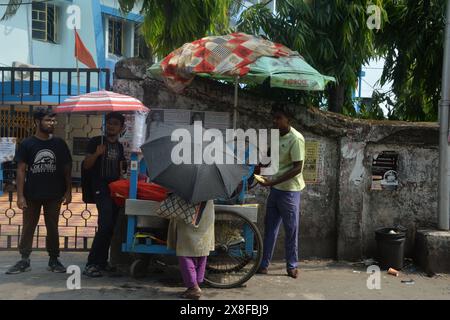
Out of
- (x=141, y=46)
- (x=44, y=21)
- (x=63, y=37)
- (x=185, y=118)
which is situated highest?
(x=44, y=21)

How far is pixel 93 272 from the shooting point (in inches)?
212

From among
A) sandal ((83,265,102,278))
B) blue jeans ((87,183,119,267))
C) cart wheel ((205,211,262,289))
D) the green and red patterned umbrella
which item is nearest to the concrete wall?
the green and red patterned umbrella

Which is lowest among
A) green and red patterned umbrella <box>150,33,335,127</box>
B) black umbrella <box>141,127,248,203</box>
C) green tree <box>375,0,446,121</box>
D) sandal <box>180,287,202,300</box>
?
sandal <box>180,287,202,300</box>

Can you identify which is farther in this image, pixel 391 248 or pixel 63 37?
pixel 63 37

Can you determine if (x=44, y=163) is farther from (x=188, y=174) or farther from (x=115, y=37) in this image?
(x=115, y=37)

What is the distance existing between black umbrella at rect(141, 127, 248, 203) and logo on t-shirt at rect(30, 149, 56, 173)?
51.7 inches

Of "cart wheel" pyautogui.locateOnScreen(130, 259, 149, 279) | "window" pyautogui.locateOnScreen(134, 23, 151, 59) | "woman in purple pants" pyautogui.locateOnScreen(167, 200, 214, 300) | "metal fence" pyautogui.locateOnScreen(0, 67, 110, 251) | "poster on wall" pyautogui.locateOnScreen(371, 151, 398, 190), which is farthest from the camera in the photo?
"window" pyautogui.locateOnScreen(134, 23, 151, 59)

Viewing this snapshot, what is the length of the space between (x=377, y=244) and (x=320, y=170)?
43.4 inches

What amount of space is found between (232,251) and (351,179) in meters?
1.89

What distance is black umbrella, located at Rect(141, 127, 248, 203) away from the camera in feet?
14.8

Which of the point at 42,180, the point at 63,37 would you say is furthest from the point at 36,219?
the point at 63,37

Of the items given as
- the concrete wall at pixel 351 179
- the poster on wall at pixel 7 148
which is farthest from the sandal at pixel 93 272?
the poster on wall at pixel 7 148

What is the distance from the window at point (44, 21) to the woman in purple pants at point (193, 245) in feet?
43.6

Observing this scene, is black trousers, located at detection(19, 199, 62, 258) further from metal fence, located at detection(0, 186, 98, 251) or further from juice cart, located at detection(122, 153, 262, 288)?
juice cart, located at detection(122, 153, 262, 288)
